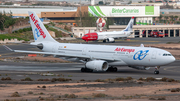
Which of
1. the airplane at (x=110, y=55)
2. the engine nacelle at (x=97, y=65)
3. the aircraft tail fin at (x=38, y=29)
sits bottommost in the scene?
the engine nacelle at (x=97, y=65)

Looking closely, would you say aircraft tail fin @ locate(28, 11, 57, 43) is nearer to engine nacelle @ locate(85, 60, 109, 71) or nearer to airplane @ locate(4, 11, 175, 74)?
airplane @ locate(4, 11, 175, 74)

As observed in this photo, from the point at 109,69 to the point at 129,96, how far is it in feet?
70.5

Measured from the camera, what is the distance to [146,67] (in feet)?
150

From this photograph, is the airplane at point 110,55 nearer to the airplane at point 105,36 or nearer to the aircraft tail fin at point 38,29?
the aircraft tail fin at point 38,29

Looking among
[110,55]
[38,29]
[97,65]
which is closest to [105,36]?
[38,29]

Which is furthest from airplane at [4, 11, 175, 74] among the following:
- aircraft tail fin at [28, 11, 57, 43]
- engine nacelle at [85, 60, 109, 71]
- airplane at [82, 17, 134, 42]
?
airplane at [82, 17, 134, 42]

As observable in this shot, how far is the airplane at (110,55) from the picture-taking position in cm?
4269

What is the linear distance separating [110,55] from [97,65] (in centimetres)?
328

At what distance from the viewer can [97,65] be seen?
144 feet

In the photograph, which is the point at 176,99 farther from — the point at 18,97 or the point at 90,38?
the point at 90,38

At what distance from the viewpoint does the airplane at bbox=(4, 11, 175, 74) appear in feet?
140

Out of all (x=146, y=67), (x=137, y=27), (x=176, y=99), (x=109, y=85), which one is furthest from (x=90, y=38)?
(x=176, y=99)

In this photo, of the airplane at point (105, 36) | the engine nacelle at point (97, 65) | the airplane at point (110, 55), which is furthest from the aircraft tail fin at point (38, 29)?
the airplane at point (105, 36)

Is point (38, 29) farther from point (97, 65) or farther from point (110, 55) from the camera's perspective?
point (97, 65)
